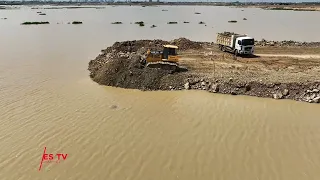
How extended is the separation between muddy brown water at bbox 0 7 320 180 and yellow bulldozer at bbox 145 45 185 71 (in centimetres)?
305

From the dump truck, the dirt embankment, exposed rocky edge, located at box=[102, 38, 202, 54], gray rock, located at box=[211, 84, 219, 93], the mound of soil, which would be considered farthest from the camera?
exposed rocky edge, located at box=[102, 38, 202, 54]

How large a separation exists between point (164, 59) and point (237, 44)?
8584mm

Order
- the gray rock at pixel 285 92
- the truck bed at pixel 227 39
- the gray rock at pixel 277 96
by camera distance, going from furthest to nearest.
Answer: the truck bed at pixel 227 39 → the gray rock at pixel 285 92 → the gray rock at pixel 277 96

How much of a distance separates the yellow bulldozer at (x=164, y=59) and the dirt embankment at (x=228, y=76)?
0.58 m

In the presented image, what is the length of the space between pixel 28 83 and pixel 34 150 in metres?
10.2

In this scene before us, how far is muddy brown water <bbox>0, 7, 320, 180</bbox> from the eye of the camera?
35.0ft

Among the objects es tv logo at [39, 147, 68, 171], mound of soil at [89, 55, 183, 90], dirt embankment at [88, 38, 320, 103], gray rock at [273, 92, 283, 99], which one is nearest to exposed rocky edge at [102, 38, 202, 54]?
dirt embankment at [88, 38, 320, 103]

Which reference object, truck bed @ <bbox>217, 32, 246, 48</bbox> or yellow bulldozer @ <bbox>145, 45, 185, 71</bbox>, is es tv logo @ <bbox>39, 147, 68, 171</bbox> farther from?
truck bed @ <bbox>217, 32, 246, 48</bbox>

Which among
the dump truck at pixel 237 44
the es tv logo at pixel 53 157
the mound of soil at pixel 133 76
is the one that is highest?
the dump truck at pixel 237 44

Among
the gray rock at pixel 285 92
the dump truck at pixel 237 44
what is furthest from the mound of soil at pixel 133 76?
the dump truck at pixel 237 44

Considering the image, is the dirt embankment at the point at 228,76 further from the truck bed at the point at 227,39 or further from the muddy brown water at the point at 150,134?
the truck bed at the point at 227,39

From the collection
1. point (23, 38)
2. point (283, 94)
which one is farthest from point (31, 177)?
point (23, 38)

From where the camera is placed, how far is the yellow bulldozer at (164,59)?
2084 centimetres

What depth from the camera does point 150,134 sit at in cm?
1328
